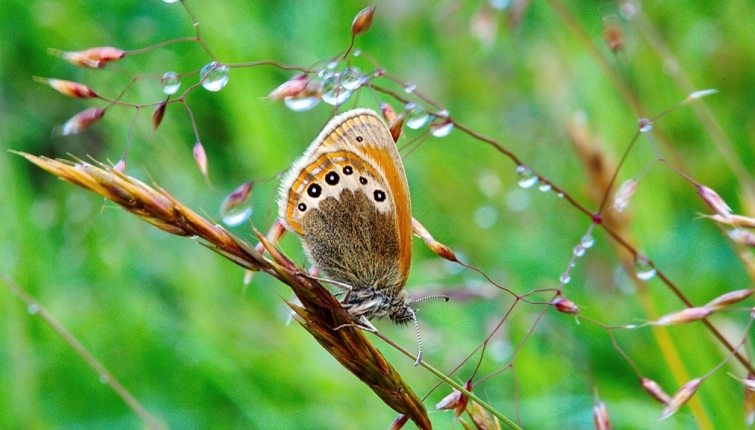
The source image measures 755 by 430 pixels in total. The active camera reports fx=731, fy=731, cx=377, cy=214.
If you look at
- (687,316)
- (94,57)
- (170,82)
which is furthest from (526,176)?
(94,57)

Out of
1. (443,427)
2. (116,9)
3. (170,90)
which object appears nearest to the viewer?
(170,90)

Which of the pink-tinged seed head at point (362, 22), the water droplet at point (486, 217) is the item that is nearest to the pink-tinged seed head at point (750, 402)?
the pink-tinged seed head at point (362, 22)

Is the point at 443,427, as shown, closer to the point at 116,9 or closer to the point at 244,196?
the point at 244,196

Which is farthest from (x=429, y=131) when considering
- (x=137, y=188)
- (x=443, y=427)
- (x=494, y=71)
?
(x=494, y=71)

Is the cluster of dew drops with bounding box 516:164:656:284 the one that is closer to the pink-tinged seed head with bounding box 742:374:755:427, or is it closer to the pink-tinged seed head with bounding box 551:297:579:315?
the pink-tinged seed head with bounding box 551:297:579:315

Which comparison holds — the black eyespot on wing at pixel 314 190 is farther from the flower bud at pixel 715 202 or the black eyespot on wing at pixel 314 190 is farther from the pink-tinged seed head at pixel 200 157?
the flower bud at pixel 715 202

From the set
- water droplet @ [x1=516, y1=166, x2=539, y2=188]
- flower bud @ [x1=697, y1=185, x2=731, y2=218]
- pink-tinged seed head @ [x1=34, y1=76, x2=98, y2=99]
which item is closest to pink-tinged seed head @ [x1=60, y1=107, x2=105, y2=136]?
pink-tinged seed head @ [x1=34, y1=76, x2=98, y2=99]

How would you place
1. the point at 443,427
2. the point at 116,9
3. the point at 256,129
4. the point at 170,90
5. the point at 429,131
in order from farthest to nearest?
the point at 116,9 → the point at 256,129 → the point at 443,427 → the point at 429,131 → the point at 170,90

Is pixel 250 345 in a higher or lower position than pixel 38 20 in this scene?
lower
